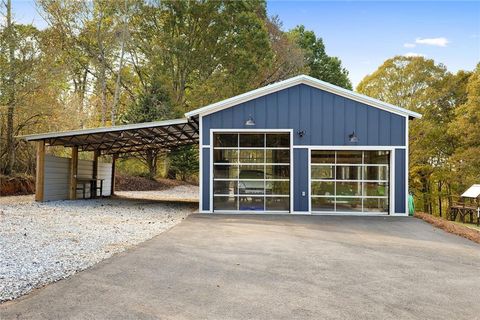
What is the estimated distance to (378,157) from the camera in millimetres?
13117

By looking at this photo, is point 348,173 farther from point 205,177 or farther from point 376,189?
point 205,177

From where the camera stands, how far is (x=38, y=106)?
17.1 m


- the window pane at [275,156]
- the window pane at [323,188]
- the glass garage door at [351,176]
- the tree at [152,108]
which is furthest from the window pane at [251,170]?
the tree at [152,108]

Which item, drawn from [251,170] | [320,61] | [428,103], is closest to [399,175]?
[251,170]

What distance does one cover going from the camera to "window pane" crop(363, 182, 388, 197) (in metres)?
13.1

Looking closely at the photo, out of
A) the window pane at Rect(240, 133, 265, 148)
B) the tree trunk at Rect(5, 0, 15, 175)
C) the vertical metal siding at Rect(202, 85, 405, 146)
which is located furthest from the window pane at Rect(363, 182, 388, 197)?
the tree trunk at Rect(5, 0, 15, 175)

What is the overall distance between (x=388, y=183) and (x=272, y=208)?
373cm

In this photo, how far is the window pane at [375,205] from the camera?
13148 mm

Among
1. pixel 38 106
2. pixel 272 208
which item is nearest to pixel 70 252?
pixel 272 208

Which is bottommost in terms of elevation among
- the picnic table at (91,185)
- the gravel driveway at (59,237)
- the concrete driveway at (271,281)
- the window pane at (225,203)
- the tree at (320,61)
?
the concrete driveway at (271,281)

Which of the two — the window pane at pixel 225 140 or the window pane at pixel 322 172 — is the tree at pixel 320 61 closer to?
the window pane at pixel 322 172

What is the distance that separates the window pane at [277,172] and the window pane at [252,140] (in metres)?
0.79

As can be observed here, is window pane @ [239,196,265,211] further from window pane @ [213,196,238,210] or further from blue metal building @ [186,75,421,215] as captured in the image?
window pane @ [213,196,238,210]

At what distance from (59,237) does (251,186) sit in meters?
6.66
